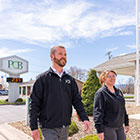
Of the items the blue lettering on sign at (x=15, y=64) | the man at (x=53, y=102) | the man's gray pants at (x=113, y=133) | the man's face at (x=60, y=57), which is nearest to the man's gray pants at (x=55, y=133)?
the man at (x=53, y=102)

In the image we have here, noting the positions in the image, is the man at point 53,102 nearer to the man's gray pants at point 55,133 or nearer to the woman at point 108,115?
the man's gray pants at point 55,133

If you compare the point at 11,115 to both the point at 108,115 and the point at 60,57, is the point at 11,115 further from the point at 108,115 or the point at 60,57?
the point at 60,57

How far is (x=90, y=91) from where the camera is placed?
889cm

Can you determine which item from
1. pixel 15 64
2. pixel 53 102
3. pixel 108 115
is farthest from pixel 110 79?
pixel 15 64

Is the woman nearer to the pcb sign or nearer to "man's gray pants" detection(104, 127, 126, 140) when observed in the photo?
"man's gray pants" detection(104, 127, 126, 140)

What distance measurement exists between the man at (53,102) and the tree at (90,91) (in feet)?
20.5

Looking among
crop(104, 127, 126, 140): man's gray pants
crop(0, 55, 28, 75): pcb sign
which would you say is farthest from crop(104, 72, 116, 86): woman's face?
crop(0, 55, 28, 75): pcb sign

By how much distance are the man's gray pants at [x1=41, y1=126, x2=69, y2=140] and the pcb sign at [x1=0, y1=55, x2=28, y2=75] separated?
2004cm

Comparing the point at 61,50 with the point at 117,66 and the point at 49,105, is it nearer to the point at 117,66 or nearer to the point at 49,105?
the point at 49,105

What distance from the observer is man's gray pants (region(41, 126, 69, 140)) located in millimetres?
2279

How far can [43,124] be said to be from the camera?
234 centimetres

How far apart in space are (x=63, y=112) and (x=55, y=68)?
60 centimetres

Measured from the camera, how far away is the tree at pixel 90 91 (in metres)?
8.62

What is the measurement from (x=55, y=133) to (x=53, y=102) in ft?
1.29
